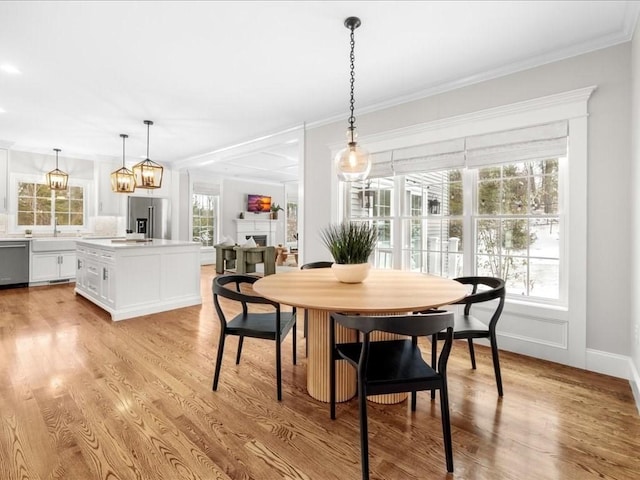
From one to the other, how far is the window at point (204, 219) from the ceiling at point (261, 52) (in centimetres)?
440

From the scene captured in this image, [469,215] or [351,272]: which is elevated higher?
[469,215]

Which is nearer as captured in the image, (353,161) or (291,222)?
(353,161)

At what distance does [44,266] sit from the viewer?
622 centimetres

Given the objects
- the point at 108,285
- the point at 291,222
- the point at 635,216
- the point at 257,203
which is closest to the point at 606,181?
the point at 635,216

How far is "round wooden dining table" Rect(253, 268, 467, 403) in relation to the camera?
1.79 metres

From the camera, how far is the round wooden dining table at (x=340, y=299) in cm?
179

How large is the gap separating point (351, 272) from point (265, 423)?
1.08 metres

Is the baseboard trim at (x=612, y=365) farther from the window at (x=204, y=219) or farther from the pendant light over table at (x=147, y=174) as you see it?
the window at (x=204, y=219)

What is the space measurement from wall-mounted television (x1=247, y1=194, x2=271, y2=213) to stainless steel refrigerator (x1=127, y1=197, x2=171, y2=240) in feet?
8.62

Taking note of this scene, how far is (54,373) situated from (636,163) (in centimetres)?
463

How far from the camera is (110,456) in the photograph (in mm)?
1708

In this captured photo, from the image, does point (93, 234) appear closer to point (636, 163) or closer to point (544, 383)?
point (544, 383)

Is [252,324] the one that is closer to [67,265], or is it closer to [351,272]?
[351,272]

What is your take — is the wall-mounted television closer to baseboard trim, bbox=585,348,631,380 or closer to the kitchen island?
the kitchen island
